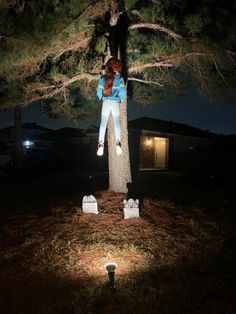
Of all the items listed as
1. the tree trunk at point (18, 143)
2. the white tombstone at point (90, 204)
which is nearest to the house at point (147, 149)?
the tree trunk at point (18, 143)

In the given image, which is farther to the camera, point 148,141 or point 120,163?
point 148,141

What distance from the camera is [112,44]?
8961mm

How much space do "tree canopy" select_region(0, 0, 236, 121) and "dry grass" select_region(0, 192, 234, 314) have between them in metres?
3.27

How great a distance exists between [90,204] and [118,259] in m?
2.05

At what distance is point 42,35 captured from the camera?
7758 millimetres

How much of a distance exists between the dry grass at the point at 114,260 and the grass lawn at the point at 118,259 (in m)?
0.01

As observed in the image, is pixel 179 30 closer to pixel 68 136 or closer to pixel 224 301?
pixel 224 301

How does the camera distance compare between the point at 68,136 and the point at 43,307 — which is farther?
the point at 68,136

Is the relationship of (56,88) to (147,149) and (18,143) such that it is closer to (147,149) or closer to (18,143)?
(18,143)

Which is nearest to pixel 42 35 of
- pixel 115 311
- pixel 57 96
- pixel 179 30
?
pixel 179 30

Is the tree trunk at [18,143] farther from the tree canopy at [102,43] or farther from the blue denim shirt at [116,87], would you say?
the blue denim shirt at [116,87]

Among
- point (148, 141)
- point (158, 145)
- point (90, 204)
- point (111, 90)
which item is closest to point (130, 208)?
point (90, 204)

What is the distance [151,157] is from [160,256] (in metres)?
20.7

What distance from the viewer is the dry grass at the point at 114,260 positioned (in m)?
4.95
